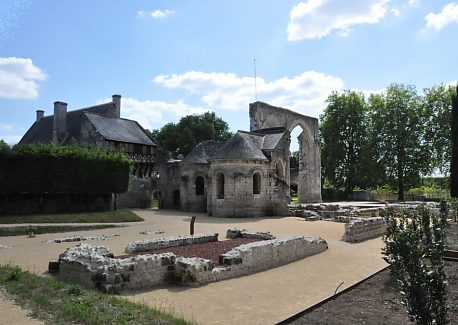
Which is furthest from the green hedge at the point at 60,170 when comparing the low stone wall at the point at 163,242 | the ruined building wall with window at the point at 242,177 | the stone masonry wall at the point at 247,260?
the stone masonry wall at the point at 247,260

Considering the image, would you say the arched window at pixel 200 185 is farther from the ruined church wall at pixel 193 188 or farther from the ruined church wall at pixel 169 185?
the ruined church wall at pixel 169 185

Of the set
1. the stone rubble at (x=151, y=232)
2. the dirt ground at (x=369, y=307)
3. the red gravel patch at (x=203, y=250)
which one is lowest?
the dirt ground at (x=369, y=307)

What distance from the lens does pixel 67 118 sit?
37.3 meters

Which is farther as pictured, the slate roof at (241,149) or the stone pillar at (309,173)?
the stone pillar at (309,173)

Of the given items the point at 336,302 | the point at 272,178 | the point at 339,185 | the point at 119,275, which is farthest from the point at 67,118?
the point at 336,302

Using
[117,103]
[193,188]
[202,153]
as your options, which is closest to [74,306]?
[193,188]

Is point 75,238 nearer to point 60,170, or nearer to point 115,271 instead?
point 115,271

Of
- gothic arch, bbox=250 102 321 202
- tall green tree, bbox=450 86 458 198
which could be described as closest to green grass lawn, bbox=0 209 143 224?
gothic arch, bbox=250 102 321 202

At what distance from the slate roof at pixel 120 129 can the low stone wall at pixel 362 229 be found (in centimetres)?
2328

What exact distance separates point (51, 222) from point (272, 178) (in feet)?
42.5

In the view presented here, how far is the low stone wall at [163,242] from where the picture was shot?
1068cm

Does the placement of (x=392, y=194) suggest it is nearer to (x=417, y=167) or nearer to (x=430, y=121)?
(x=417, y=167)

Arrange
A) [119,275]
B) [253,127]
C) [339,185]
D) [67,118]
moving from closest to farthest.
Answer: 1. [119,275]
2. [253,127]
3. [67,118]
4. [339,185]

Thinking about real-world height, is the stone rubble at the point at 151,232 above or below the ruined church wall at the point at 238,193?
below
